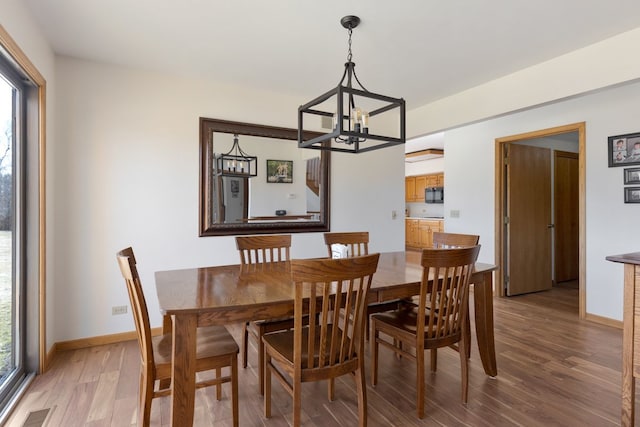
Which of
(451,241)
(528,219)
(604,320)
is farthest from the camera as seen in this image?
(528,219)

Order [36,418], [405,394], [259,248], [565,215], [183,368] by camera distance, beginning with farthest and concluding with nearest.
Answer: [565,215]
[259,248]
[405,394]
[36,418]
[183,368]

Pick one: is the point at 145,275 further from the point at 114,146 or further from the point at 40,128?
the point at 40,128

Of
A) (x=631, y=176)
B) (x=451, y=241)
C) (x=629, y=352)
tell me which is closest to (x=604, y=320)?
(x=631, y=176)

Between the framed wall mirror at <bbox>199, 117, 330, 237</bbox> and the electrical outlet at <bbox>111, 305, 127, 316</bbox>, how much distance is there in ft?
2.99

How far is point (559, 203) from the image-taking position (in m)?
5.18

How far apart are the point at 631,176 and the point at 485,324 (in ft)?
7.81

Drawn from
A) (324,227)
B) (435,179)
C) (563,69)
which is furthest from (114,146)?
(435,179)

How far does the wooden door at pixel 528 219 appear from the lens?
461 cm

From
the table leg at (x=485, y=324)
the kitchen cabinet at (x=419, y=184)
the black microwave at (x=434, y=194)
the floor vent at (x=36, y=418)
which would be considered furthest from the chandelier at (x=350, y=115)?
the kitchen cabinet at (x=419, y=184)

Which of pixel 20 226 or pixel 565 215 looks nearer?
pixel 20 226

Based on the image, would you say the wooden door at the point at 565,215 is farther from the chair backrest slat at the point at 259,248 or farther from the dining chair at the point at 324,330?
the dining chair at the point at 324,330

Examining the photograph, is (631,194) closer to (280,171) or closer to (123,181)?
(280,171)

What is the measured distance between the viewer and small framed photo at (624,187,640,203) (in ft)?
11.0

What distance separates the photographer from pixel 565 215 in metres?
5.26
